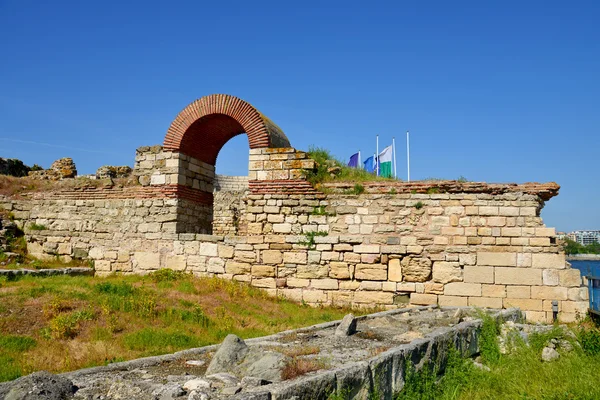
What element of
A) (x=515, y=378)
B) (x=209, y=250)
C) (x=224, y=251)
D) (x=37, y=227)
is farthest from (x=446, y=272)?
(x=37, y=227)

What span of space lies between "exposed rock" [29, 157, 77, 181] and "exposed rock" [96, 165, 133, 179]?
1295 millimetres

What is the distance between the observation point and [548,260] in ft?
29.3

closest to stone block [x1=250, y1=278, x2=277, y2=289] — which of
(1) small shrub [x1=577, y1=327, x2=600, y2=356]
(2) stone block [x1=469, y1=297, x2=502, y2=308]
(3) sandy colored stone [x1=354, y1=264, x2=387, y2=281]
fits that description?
(3) sandy colored stone [x1=354, y1=264, x2=387, y2=281]

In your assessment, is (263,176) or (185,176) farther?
(185,176)

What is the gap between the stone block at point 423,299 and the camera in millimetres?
9469

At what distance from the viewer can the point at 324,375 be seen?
3676mm

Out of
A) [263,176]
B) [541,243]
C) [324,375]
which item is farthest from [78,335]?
[541,243]

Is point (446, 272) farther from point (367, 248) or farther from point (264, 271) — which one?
point (264, 271)

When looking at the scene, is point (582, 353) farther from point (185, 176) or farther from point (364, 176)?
point (185, 176)

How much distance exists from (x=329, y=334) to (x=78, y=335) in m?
3.64

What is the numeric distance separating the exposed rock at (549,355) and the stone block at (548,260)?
10.6 feet

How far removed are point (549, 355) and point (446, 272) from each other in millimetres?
3500

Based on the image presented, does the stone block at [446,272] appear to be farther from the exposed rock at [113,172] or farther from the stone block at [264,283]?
the exposed rock at [113,172]

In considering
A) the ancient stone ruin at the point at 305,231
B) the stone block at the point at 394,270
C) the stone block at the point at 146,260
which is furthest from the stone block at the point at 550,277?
the stone block at the point at 146,260
